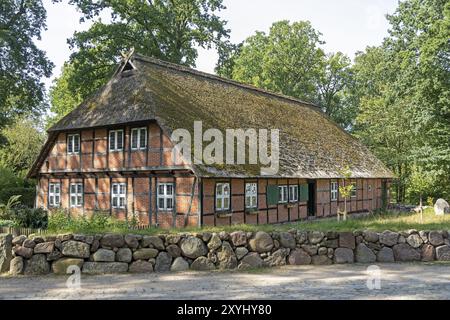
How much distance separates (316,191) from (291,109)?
873cm

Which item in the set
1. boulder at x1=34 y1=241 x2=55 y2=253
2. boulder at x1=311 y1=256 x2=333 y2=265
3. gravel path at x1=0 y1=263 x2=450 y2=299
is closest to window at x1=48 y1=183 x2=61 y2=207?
boulder at x1=34 y1=241 x2=55 y2=253

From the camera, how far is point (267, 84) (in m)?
43.4

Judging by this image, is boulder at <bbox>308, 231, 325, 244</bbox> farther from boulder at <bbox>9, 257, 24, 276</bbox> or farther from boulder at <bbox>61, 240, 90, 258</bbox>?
boulder at <bbox>9, 257, 24, 276</bbox>

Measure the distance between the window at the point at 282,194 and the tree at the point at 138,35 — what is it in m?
16.8

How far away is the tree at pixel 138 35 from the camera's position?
3192cm

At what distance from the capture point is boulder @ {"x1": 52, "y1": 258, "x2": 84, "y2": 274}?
35.4 ft

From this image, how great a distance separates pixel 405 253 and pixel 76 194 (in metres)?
16.5

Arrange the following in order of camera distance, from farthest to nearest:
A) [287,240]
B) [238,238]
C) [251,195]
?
[251,195] → [287,240] → [238,238]

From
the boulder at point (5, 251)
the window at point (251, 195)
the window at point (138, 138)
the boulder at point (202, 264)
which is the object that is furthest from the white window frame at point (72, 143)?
the boulder at point (202, 264)

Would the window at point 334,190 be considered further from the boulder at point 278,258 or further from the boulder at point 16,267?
the boulder at point 16,267

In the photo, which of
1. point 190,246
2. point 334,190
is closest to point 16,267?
point 190,246

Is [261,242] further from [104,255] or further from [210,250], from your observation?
[104,255]

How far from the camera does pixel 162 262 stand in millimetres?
11211

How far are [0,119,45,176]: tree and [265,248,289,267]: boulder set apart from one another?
32917 millimetres
